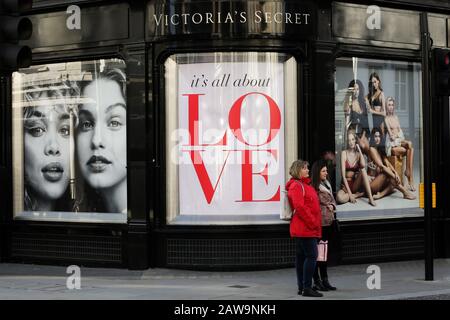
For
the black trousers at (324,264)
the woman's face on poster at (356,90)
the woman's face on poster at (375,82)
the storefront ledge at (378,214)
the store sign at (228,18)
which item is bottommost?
the black trousers at (324,264)

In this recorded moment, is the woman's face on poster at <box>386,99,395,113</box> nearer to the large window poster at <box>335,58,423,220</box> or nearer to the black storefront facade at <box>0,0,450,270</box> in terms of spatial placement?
the large window poster at <box>335,58,423,220</box>

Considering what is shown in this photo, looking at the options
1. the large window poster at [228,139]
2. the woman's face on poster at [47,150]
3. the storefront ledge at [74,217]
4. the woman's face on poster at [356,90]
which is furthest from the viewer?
the woman's face on poster at [47,150]

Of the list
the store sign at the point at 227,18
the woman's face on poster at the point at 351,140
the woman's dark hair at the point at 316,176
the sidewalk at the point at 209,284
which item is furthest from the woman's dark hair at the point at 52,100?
the woman's dark hair at the point at 316,176

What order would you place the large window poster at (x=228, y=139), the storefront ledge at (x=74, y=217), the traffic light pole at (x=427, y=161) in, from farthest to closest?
1. the storefront ledge at (x=74, y=217)
2. the large window poster at (x=228, y=139)
3. the traffic light pole at (x=427, y=161)

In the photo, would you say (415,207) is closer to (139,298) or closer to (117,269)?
(117,269)

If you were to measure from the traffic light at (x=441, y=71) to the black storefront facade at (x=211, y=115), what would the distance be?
7.04ft

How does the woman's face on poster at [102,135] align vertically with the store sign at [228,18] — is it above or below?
below

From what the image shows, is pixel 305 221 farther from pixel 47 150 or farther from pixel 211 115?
pixel 47 150

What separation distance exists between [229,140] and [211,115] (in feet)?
1.68

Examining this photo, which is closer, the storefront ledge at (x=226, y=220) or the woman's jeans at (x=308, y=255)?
the woman's jeans at (x=308, y=255)

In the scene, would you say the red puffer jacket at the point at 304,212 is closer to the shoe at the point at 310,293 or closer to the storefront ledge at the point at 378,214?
the shoe at the point at 310,293

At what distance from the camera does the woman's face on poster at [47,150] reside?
14812 millimetres

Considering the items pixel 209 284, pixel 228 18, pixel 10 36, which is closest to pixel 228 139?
pixel 228 18
